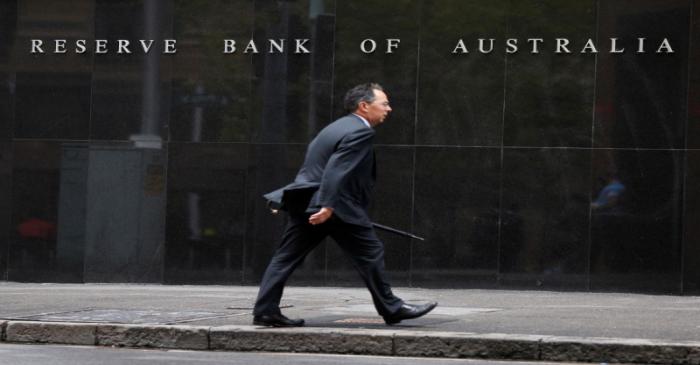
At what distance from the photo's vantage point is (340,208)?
9266 mm

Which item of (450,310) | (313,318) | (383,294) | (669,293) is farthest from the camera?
(669,293)

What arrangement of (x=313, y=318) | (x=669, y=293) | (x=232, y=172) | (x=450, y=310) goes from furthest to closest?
(x=232, y=172) → (x=669, y=293) → (x=450, y=310) → (x=313, y=318)

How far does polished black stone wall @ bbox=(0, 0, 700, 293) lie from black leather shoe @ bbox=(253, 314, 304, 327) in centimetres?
519

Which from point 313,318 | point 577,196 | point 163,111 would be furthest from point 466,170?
point 313,318

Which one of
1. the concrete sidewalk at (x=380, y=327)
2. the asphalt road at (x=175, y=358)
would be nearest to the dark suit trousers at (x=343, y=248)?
the concrete sidewalk at (x=380, y=327)

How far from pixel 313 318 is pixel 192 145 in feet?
17.7

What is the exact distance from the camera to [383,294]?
9.32 meters

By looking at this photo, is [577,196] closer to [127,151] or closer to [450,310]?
[450,310]

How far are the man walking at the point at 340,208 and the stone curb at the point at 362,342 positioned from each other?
15.9 inches

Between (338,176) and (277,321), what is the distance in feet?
3.54

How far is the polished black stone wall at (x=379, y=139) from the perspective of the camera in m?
13.9

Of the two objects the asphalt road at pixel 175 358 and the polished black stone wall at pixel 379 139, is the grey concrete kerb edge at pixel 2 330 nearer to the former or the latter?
the asphalt road at pixel 175 358

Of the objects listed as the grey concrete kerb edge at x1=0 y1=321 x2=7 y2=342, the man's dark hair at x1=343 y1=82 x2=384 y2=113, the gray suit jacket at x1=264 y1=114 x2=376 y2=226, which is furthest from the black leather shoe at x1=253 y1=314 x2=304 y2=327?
the grey concrete kerb edge at x1=0 y1=321 x2=7 y2=342

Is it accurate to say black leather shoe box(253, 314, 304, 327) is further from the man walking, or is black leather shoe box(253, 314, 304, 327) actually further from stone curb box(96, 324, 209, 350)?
stone curb box(96, 324, 209, 350)
